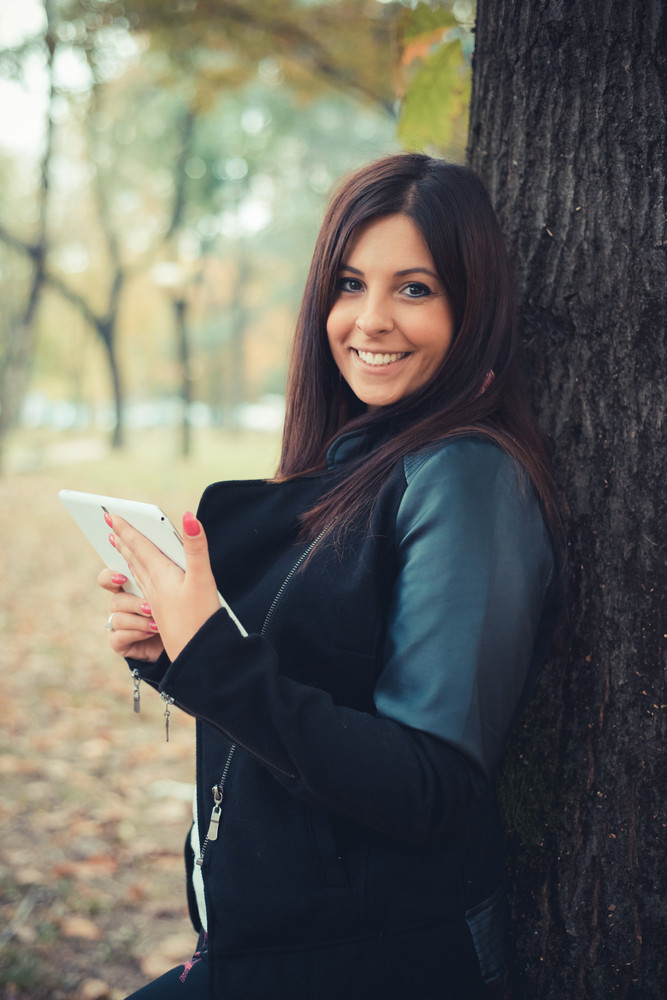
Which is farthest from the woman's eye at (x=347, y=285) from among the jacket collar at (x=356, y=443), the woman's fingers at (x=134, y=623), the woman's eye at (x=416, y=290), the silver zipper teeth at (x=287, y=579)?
the woman's fingers at (x=134, y=623)

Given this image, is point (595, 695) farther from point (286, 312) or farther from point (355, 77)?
point (286, 312)

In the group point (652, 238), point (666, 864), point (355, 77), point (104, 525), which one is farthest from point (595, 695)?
point (355, 77)

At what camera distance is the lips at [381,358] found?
1.58m

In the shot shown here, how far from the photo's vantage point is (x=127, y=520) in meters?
1.40

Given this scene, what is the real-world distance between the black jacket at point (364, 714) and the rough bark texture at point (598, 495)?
27cm

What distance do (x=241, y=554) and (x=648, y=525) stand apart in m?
0.87

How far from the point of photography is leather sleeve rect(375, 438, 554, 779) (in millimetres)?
1174

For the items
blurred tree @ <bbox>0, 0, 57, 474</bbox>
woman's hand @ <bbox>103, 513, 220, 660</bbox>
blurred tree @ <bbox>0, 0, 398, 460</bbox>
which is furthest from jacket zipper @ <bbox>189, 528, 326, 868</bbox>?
blurred tree @ <bbox>0, 0, 57, 474</bbox>

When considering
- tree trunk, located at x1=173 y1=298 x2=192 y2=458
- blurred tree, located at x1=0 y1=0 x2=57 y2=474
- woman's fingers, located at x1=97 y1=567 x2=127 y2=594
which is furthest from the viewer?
tree trunk, located at x1=173 y1=298 x2=192 y2=458

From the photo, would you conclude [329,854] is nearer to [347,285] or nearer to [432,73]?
[347,285]

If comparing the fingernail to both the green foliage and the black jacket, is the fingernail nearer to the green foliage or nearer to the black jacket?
the black jacket

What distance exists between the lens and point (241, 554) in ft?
4.99

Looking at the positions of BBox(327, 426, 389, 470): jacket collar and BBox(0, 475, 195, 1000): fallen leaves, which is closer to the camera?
BBox(327, 426, 389, 470): jacket collar

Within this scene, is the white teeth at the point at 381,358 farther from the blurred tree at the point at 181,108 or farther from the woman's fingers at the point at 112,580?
the blurred tree at the point at 181,108
